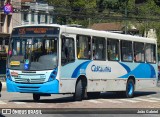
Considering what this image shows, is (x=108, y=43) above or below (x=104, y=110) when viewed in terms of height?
above

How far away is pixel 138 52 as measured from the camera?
26.3 m

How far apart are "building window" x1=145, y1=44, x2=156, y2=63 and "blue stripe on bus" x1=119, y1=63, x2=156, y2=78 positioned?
1.30 ft

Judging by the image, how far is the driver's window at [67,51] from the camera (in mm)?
20219

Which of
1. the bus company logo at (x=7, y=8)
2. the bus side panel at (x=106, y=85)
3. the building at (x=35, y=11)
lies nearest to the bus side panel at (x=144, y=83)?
the bus side panel at (x=106, y=85)

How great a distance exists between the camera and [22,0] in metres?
68.1

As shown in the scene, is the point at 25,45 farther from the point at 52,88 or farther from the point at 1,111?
the point at 1,111

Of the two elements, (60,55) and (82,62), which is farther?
(82,62)

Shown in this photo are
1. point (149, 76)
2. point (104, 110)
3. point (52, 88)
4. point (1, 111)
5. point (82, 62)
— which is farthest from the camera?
point (149, 76)

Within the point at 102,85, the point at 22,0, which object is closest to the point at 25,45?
the point at 102,85

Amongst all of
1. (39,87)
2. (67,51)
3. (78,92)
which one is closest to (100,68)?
(78,92)

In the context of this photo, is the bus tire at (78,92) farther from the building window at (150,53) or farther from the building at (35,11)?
the building at (35,11)

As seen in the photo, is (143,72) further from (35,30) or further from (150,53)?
(35,30)

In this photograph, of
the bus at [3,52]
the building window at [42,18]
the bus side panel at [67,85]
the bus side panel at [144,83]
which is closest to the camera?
the bus side panel at [67,85]

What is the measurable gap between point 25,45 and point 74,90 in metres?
2.78
